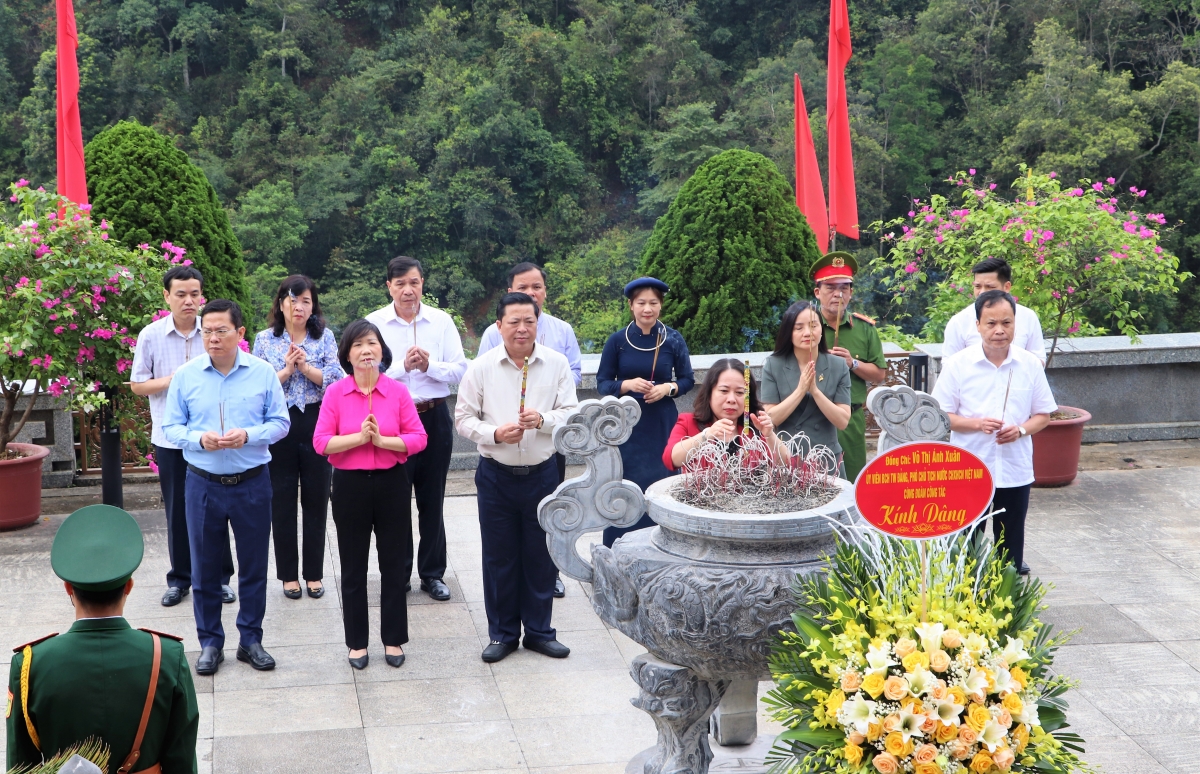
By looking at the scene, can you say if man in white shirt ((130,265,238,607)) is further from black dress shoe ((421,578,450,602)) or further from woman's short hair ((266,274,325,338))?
black dress shoe ((421,578,450,602))

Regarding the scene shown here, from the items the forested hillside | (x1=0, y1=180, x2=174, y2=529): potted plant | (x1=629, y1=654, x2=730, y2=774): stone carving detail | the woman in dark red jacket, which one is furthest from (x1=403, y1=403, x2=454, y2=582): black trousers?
the forested hillside

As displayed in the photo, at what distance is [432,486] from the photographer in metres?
5.01

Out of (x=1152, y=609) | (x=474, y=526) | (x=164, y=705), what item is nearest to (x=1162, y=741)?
(x=1152, y=609)

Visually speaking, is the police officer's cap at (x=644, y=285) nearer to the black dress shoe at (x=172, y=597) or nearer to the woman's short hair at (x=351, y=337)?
the woman's short hair at (x=351, y=337)

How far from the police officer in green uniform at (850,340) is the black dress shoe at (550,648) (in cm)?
135

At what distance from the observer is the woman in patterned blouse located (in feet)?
15.9

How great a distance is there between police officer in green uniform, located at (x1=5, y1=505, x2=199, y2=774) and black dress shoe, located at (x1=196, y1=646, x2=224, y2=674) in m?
1.96

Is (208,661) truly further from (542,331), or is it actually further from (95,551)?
(95,551)

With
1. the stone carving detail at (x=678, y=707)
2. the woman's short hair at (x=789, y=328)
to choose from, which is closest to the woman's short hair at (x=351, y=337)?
the woman's short hair at (x=789, y=328)

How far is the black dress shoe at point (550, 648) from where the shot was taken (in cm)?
445

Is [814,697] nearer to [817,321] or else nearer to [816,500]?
[816,500]

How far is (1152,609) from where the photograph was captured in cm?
490

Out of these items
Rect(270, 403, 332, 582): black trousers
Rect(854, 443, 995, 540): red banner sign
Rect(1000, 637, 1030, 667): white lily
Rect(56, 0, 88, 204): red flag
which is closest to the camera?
Rect(1000, 637, 1030, 667): white lily

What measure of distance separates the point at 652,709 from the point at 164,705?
137cm
